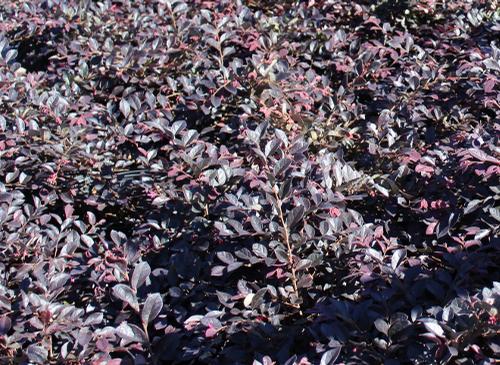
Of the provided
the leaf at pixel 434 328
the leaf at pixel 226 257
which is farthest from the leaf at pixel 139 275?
the leaf at pixel 434 328

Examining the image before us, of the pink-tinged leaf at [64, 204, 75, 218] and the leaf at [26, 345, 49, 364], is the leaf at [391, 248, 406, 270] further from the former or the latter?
the pink-tinged leaf at [64, 204, 75, 218]

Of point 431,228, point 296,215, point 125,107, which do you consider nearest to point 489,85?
point 431,228

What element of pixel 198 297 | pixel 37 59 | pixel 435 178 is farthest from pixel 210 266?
pixel 37 59

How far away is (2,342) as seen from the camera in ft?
6.32

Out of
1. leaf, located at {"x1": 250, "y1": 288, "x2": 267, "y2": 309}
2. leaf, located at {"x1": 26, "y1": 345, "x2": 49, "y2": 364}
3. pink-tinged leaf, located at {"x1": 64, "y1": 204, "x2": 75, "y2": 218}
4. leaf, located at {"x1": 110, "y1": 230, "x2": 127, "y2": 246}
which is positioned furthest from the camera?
pink-tinged leaf, located at {"x1": 64, "y1": 204, "x2": 75, "y2": 218}

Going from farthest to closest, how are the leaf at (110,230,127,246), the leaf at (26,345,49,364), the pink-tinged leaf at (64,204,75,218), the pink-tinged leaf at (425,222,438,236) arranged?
1. the pink-tinged leaf at (64,204,75,218)
2. the leaf at (110,230,127,246)
3. the pink-tinged leaf at (425,222,438,236)
4. the leaf at (26,345,49,364)

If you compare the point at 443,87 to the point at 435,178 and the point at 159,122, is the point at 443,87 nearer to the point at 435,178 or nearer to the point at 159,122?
the point at 435,178

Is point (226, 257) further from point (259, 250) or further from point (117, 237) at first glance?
point (117, 237)

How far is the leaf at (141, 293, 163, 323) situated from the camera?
187 cm

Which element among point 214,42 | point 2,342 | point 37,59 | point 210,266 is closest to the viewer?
point 2,342

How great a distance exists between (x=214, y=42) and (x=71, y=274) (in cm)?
→ 143

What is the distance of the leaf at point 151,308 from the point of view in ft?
6.14

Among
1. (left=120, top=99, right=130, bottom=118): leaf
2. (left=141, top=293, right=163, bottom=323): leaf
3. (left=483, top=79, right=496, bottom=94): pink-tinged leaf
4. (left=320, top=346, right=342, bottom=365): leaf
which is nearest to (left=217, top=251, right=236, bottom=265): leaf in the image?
(left=141, top=293, right=163, bottom=323): leaf

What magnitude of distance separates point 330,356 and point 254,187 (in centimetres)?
83
